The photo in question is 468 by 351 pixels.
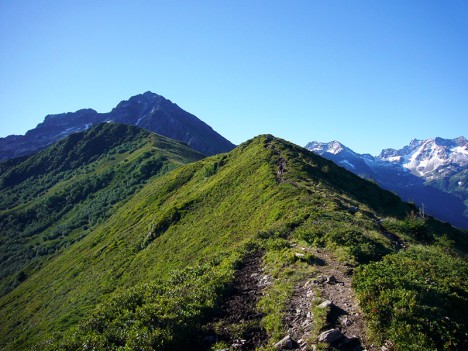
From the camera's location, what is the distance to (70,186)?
143 meters

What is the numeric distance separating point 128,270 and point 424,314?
39.7 meters

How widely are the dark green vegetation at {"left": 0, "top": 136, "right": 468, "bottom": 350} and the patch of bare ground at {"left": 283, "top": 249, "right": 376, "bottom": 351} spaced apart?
560mm

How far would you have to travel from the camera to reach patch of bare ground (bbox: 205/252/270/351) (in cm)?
1380

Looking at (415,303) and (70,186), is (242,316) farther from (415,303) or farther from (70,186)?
(70,186)

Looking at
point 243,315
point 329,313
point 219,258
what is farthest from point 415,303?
point 219,258

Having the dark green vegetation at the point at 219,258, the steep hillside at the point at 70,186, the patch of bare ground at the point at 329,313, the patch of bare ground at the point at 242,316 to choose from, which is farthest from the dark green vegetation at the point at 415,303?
the steep hillside at the point at 70,186

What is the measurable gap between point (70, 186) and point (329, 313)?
148164 mm

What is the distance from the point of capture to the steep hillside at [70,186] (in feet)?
356

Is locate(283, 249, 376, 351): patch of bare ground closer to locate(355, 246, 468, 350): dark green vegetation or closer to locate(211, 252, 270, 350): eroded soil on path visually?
locate(355, 246, 468, 350): dark green vegetation

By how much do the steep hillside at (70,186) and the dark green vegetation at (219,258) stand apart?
37.2 meters

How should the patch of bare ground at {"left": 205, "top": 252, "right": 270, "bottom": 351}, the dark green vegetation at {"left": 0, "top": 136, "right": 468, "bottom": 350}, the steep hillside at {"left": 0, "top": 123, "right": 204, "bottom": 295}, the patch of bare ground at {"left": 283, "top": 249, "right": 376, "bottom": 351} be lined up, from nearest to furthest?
the patch of bare ground at {"left": 283, "top": 249, "right": 376, "bottom": 351} → the patch of bare ground at {"left": 205, "top": 252, "right": 270, "bottom": 351} → the dark green vegetation at {"left": 0, "top": 136, "right": 468, "bottom": 350} → the steep hillside at {"left": 0, "top": 123, "right": 204, "bottom": 295}

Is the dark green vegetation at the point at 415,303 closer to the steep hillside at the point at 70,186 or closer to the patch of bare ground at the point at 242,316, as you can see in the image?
the patch of bare ground at the point at 242,316

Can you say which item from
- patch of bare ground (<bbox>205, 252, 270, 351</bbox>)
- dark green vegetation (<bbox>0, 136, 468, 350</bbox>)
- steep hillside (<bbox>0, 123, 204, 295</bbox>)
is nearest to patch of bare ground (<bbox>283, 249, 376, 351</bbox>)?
dark green vegetation (<bbox>0, 136, 468, 350</bbox>)

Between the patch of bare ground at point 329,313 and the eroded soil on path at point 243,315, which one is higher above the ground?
the patch of bare ground at point 329,313
